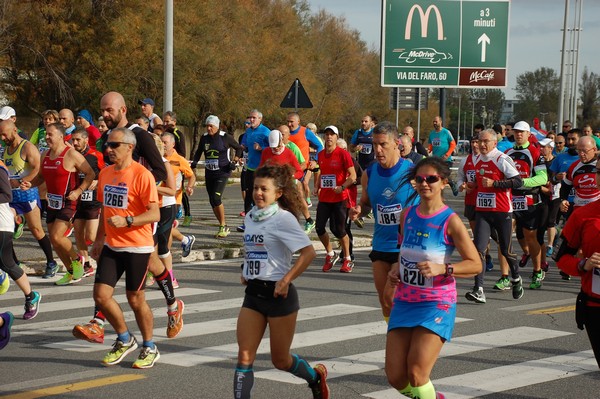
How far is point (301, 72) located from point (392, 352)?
163 feet

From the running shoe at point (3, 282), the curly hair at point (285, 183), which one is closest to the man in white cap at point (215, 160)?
the running shoe at point (3, 282)

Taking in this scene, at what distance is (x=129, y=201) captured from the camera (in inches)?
310

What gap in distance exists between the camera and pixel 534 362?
8211mm

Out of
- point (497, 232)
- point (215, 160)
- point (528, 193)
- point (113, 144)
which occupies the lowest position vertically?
point (497, 232)

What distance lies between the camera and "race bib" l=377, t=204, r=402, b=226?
8.26m

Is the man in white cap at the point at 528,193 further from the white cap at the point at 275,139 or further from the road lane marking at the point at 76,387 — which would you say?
the road lane marking at the point at 76,387

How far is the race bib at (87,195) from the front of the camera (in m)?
11.9

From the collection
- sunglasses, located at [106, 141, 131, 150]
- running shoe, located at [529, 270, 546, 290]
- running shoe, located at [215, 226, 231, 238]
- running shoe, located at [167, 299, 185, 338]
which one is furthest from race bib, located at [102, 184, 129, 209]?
running shoe, located at [215, 226, 231, 238]

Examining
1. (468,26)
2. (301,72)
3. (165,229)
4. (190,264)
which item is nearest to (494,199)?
(165,229)

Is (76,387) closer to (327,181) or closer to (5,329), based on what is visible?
(5,329)

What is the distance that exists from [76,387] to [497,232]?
6075 mm

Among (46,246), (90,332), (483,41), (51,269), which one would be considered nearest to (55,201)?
(46,246)

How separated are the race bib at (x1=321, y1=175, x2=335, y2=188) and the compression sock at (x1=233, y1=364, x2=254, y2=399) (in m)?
7.89

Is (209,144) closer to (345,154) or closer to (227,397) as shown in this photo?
(345,154)
